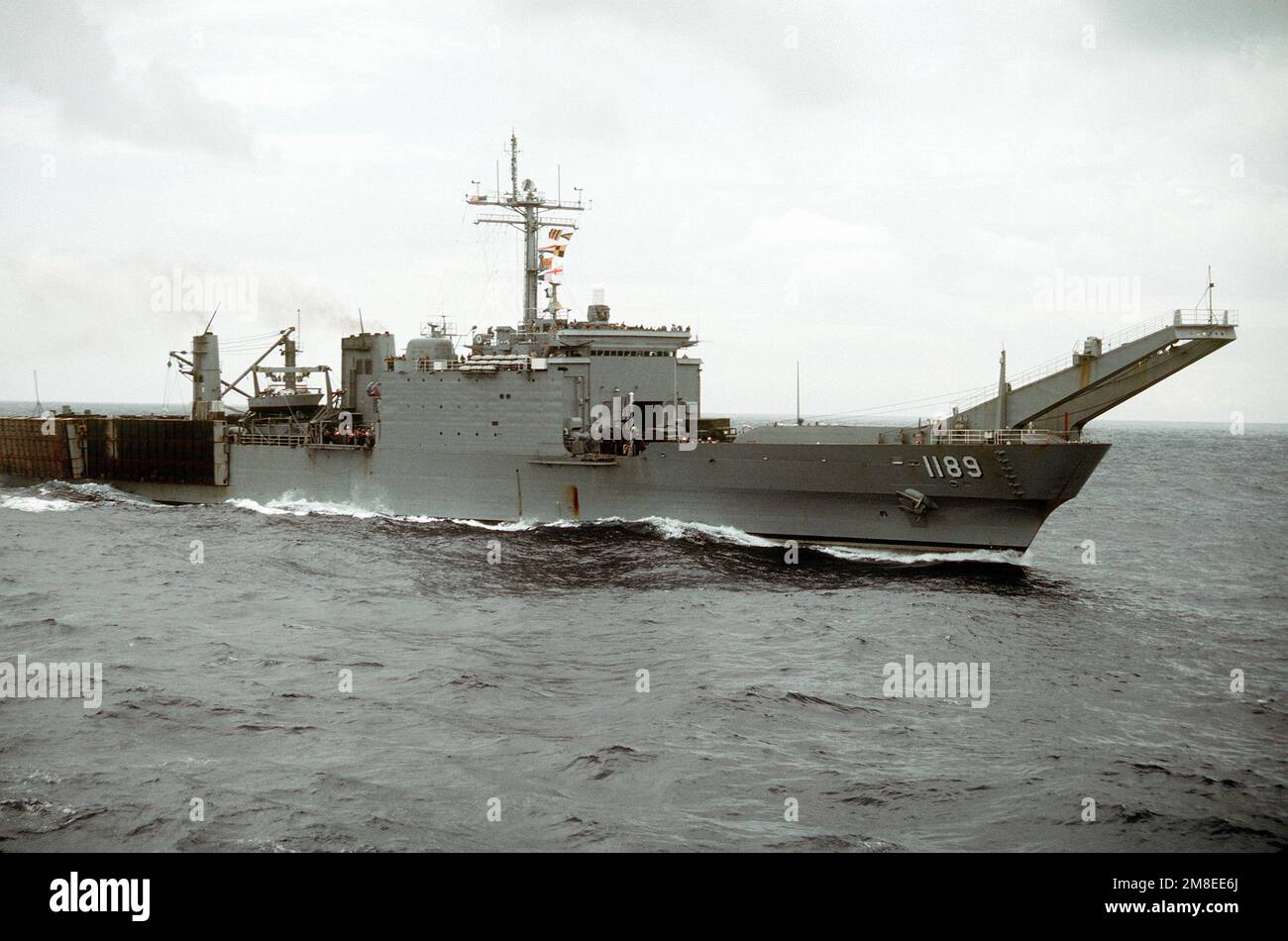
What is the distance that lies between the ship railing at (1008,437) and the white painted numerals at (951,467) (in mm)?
527

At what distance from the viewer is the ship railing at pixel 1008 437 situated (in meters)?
24.6

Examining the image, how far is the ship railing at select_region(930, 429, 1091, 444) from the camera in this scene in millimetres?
24578

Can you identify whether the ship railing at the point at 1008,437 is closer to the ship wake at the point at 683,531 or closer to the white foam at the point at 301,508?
the ship wake at the point at 683,531

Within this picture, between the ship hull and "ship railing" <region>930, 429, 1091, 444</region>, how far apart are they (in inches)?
24.7

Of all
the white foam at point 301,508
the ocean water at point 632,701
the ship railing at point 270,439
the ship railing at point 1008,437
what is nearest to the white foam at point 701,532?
the ocean water at point 632,701

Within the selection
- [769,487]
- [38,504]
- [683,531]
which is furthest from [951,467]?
[38,504]

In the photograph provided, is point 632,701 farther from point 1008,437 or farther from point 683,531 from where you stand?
point 1008,437

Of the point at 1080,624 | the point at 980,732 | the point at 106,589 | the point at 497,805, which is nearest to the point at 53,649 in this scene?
the point at 106,589

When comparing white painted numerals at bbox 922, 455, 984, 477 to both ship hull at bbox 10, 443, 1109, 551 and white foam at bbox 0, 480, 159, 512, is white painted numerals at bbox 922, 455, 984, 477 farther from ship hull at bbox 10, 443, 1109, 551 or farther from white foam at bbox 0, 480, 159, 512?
white foam at bbox 0, 480, 159, 512

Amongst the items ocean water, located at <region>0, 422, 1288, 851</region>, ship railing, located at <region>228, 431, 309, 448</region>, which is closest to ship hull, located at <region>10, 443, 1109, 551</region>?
ocean water, located at <region>0, 422, 1288, 851</region>
